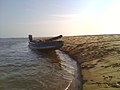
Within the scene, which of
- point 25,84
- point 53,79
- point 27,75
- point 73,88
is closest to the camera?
point 73,88

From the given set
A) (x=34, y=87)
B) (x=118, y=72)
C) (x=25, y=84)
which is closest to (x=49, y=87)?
(x=34, y=87)

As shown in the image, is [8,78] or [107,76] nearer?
[107,76]

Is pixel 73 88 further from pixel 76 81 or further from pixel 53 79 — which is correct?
pixel 53 79

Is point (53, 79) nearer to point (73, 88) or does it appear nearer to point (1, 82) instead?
point (73, 88)

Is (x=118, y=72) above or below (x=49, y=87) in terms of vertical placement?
above

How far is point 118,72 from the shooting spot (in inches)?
502

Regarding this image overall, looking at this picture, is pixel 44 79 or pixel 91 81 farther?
pixel 44 79

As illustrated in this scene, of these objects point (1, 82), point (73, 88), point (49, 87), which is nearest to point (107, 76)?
point (73, 88)

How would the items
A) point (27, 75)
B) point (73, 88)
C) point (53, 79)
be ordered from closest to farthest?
point (73, 88) → point (53, 79) → point (27, 75)

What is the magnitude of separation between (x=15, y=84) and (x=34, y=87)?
5.21 feet

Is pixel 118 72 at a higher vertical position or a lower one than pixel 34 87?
higher

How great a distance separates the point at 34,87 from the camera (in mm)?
12680

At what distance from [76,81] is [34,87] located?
316cm

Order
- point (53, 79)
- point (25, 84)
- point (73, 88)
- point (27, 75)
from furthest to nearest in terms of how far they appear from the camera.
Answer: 1. point (27, 75)
2. point (53, 79)
3. point (25, 84)
4. point (73, 88)
